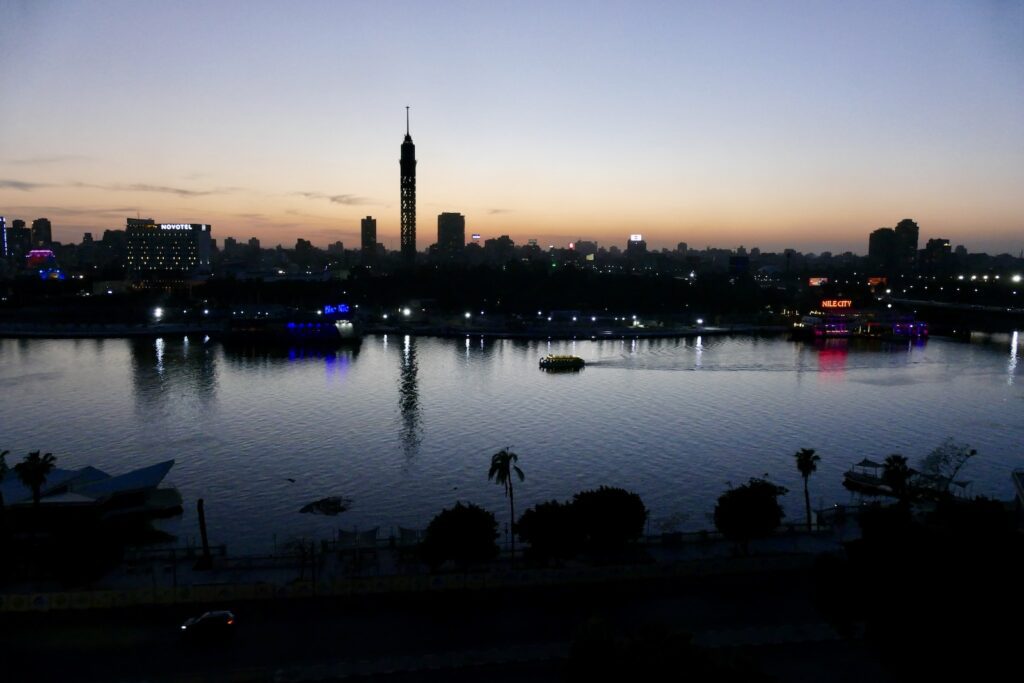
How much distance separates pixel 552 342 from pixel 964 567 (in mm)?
47170

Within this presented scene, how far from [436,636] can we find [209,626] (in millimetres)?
3069

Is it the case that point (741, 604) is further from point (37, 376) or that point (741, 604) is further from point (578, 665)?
point (37, 376)

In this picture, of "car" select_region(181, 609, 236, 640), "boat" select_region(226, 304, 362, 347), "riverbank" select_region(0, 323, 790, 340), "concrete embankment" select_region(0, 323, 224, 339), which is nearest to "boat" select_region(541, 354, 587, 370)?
"riverbank" select_region(0, 323, 790, 340)

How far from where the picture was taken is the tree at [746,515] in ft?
42.0

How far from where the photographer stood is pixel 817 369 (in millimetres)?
40812

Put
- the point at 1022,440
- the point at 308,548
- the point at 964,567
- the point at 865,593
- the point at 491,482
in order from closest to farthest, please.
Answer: the point at 964,567 → the point at 865,593 → the point at 308,548 → the point at 491,482 → the point at 1022,440

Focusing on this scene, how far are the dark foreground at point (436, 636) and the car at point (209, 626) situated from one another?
0.13m

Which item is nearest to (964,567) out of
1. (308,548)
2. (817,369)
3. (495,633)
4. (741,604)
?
(741,604)

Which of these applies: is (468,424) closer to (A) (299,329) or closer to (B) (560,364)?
Answer: (B) (560,364)

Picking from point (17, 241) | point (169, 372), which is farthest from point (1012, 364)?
point (17, 241)

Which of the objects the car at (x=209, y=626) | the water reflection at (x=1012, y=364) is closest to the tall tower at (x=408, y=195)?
the water reflection at (x=1012, y=364)

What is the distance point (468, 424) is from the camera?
2628 cm

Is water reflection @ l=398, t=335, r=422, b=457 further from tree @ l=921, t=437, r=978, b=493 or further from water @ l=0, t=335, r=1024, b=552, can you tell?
tree @ l=921, t=437, r=978, b=493

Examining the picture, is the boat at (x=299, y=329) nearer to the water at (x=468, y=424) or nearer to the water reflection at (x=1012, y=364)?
the water at (x=468, y=424)
